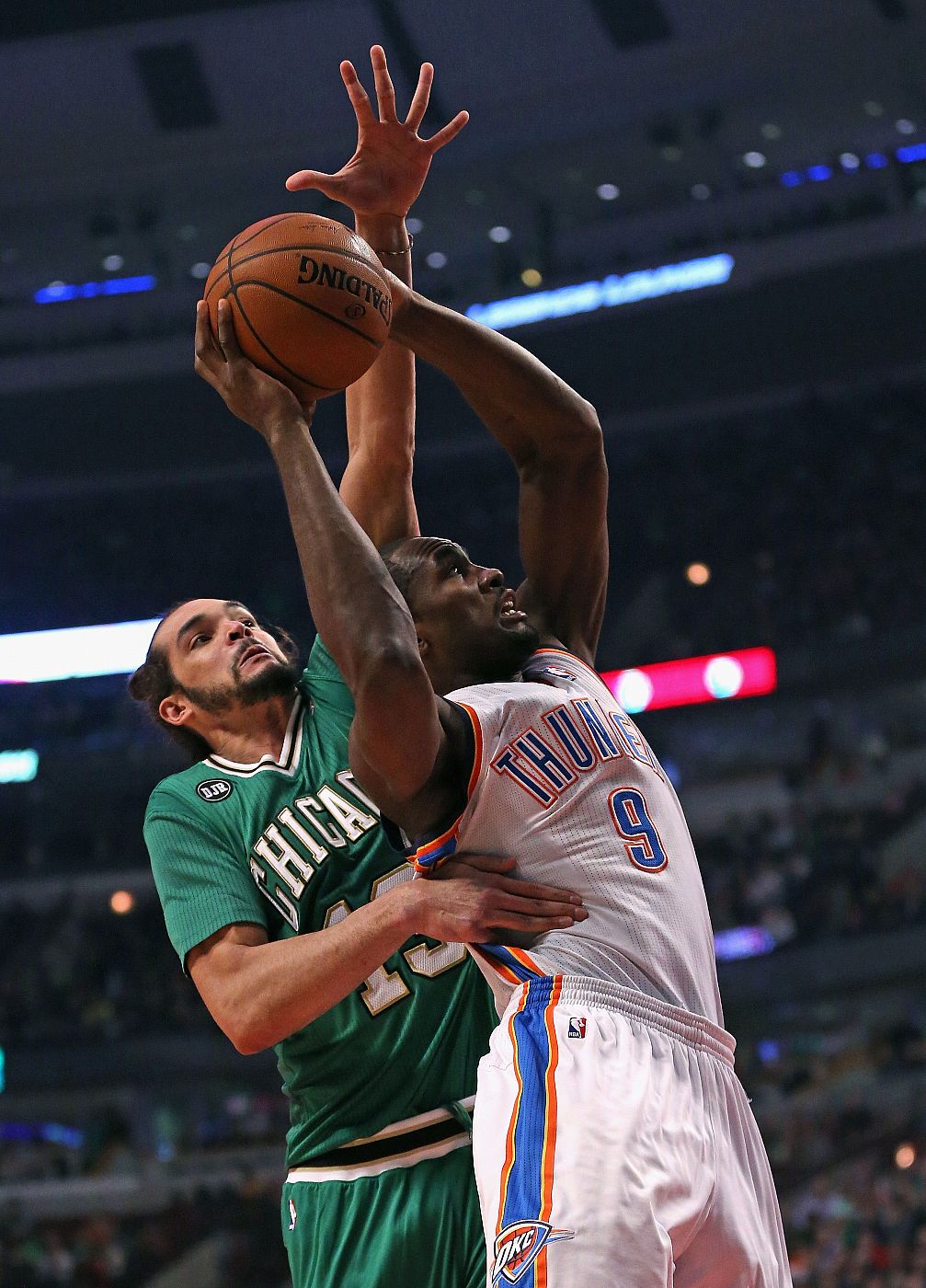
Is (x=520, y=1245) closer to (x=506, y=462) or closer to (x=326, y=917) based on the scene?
(x=326, y=917)

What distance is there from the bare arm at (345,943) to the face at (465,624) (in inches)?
19.2

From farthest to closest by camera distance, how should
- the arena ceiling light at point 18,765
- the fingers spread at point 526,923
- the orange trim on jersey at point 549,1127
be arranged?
1. the arena ceiling light at point 18,765
2. the fingers spread at point 526,923
3. the orange trim on jersey at point 549,1127

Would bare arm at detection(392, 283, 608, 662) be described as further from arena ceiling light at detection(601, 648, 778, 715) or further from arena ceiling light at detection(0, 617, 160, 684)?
arena ceiling light at detection(0, 617, 160, 684)

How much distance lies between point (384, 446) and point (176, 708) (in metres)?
0.87

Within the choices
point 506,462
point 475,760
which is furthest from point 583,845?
point 506,462

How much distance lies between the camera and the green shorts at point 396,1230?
2.98m

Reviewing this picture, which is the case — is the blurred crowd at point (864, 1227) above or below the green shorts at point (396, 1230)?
below

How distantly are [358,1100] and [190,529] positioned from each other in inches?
859

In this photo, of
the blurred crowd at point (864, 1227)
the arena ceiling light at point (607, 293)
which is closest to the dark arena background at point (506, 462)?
the arena ceiling light at point (607, 293)

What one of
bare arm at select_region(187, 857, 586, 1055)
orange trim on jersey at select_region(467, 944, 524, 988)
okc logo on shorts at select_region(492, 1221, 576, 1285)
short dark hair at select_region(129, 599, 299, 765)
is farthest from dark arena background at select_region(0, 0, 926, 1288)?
okc logo on shorts at select_region(492, 1221, 576, 1285)

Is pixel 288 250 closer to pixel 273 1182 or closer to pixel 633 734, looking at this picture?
pixel 633 734

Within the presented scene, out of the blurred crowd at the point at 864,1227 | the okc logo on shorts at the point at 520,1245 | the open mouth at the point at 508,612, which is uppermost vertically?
the open mouth at the point at 508,612

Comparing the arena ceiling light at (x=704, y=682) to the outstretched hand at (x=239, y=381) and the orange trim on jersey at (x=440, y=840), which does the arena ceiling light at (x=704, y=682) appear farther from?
the orange trim on jersey at (x=440, y=840)

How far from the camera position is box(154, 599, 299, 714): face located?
357 centimetres
